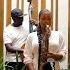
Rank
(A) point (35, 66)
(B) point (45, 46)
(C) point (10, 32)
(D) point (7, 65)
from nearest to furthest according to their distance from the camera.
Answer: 1. (B) point (45, 46)
2. (A) point (35, 66)
3. (D) point (7, 65)
4. (C) point (10, 32)

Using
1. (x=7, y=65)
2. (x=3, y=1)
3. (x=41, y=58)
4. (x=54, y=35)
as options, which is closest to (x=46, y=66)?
(x=41, y=58)

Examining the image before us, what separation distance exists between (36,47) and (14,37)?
34.6 inches

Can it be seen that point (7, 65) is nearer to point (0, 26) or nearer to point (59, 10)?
point (0, 26)

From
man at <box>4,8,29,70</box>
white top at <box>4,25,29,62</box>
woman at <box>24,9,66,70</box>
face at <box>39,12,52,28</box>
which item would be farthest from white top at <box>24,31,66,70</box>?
white top at <box>4,25,29,62</box>

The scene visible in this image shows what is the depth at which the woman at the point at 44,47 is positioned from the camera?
101 inches

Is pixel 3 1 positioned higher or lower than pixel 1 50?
higher

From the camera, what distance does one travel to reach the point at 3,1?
4344 millimetres

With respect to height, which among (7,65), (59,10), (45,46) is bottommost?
(7,65)

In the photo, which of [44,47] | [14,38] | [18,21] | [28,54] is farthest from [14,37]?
[44,47]

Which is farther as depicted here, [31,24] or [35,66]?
[31,24]

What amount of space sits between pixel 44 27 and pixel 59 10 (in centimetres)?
175

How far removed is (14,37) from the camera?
11.5 feet

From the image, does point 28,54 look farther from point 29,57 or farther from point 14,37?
point 14,37

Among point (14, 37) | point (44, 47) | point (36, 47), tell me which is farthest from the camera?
point (14, 37)
